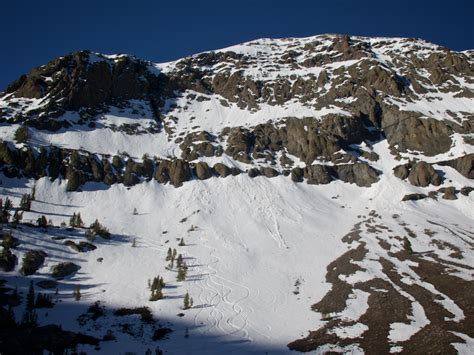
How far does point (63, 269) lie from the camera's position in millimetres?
50281

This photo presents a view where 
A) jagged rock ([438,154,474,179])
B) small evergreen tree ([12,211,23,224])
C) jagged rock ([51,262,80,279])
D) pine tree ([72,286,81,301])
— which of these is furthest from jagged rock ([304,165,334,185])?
small evergreen tree ([12,211,23,224])

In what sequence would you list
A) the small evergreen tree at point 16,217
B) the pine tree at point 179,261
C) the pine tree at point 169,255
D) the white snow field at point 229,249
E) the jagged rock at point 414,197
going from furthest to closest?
the jagged rock at point 414,197 < the pine tree at point 169,255 < the small evergreen tree at point 16,217 < the pine tree at point 179,261 < the white snow field at point 229,249

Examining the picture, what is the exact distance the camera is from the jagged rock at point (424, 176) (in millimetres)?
78688

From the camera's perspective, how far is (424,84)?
4377 inches

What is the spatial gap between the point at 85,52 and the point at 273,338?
9972cm

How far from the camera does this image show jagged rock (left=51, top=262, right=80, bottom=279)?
162 feet

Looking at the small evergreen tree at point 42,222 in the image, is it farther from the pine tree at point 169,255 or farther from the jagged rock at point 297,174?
Result: the jagged rock at point 297,174

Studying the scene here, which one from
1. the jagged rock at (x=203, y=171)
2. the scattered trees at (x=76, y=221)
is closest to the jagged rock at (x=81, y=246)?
the scattered trees at (x=76, y=221)

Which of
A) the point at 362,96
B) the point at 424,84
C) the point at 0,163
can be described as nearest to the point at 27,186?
the point at 0,163

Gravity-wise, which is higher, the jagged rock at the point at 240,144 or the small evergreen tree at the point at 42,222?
the jagged rock at the point at 240,144

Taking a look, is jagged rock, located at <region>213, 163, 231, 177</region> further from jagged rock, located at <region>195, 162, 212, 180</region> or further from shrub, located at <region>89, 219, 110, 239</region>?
shrub, located at <region>89, 219, 110, 239</region>

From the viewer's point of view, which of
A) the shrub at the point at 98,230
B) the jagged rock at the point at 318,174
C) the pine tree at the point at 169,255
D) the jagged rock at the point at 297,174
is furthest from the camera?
the jagged rock at the point at 297,174

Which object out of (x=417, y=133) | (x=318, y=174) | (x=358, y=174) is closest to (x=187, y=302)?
(x=318, y=174)

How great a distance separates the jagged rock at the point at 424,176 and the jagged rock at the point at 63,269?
208 feet
